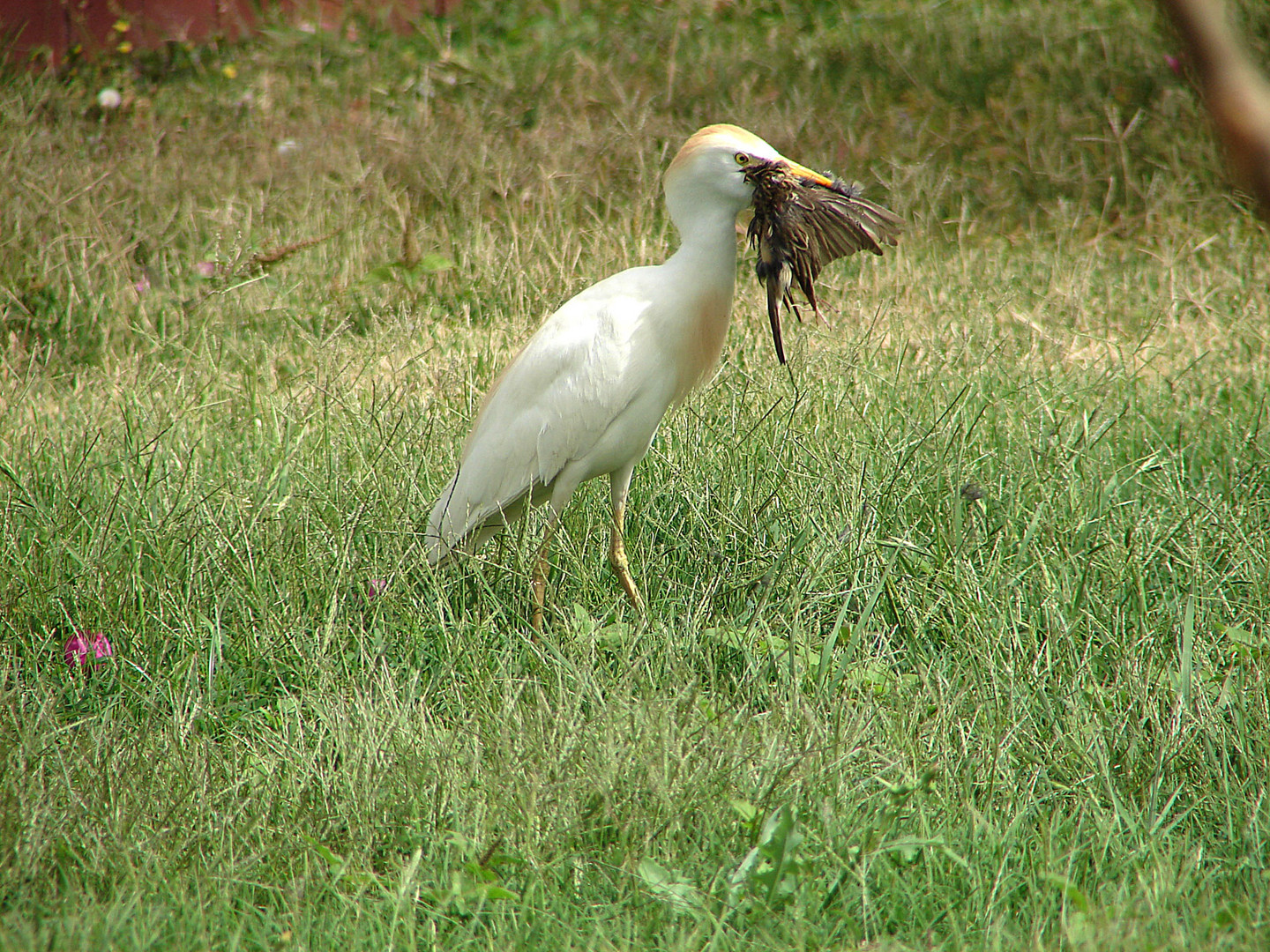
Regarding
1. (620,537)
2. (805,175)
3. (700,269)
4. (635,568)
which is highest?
(805,175)

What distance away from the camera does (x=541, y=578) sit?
289 centimetres

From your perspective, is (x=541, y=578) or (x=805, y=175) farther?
→ (x=541, y=578)

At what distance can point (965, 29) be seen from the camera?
7016 millimetres

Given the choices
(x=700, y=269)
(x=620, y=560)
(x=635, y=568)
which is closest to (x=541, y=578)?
(x=620, y=560)

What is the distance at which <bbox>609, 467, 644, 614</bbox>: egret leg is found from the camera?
298 centimetres

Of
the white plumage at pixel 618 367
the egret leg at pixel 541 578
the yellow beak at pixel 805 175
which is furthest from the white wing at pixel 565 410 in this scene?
the yellow beak at pixel 805 175

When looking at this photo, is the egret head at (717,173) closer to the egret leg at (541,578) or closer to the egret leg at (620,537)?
the egret leg at (620,537)

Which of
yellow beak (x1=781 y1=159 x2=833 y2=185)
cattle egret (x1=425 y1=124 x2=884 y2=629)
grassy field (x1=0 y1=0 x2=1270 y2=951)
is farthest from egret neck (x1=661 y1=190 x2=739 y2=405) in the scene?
grassy field (x1=0 y1=0 x2=1270 y2=951)

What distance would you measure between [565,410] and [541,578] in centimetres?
43

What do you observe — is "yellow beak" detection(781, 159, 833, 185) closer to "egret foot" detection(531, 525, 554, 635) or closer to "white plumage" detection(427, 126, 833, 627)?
"white plumage" detection(427, 126, 833, 627)

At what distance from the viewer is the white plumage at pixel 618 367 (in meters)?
2.76

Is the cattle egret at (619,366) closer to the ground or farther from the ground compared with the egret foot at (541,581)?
farther from the ground

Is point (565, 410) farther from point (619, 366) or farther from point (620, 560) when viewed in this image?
point (620, 560)

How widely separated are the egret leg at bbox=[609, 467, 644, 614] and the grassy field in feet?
0.28
